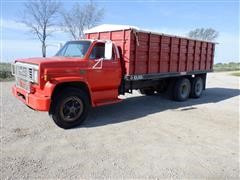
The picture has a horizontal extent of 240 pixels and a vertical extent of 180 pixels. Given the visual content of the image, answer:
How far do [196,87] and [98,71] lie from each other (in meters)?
6.28

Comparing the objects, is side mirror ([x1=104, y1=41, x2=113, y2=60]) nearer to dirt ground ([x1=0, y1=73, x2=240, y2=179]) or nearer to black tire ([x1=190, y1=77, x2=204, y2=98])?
dirt ground ([x1=0, y1=73, x2=240, y2=179])

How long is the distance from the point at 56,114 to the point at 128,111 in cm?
284

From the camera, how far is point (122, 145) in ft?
17.4

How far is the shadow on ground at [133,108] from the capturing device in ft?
23.6

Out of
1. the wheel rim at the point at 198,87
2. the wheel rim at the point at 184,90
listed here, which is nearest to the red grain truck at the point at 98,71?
the wheel rim at the point at 184,90

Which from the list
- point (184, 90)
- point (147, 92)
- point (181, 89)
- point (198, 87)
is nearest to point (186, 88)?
point (184, 90)

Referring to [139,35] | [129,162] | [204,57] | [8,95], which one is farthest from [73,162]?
[204,57]

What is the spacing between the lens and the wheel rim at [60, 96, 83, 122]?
623 cm

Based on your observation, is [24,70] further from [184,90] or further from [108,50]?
[184,90]

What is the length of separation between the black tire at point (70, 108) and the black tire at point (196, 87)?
6.36 meters

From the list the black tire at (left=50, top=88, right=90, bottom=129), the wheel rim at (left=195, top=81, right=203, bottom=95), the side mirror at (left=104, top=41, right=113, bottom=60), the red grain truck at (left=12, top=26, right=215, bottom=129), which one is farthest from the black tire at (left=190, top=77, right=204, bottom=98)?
the black tire at (left=50, top=88, right=90, bottom=129)

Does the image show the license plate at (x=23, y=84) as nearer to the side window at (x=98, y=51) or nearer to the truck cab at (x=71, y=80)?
the truck cab at (x=71, y=80)

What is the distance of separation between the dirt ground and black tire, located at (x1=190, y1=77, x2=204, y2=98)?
3187mm

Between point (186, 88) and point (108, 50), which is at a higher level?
point (108, 50)
